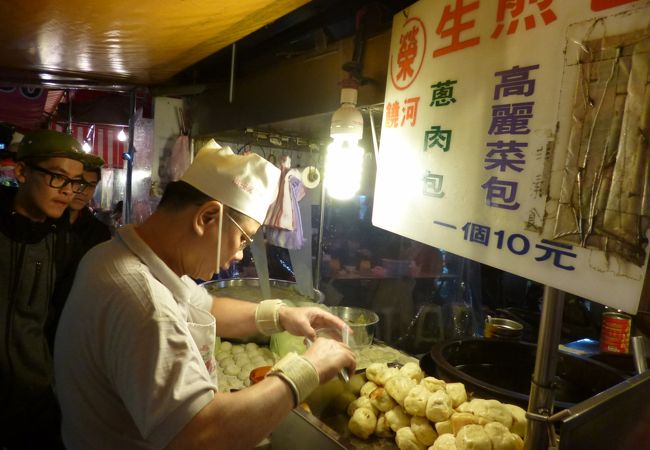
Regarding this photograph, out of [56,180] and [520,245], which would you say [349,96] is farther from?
[56,180]

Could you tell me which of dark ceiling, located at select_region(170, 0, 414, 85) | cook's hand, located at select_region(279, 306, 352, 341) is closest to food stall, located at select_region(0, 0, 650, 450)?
dark ceiling, located at select_region(170, 0, 414, 85)

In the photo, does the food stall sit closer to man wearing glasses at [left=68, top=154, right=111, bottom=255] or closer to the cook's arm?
the cook's arm

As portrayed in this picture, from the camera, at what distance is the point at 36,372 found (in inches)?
109

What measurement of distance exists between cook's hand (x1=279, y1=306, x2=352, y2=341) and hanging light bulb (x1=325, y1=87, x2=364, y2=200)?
78 cm

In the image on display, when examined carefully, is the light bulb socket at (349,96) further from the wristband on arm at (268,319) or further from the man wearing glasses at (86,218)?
the man wearing glasses at (86,218)

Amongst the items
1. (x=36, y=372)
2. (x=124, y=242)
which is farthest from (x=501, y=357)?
(x=36, y=372)

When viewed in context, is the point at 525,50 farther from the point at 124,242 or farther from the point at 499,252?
the point at 124,242

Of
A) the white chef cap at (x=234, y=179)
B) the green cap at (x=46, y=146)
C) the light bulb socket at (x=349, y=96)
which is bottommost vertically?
the white chef cap at (x=234, y=179)

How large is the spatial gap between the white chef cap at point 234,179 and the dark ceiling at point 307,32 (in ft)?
3.63

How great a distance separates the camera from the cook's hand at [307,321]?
2.41m

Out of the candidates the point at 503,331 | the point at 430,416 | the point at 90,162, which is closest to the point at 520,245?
the point at 430,416

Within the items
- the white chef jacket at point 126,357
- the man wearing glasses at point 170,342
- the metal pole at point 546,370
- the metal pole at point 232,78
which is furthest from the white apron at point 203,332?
the metal pole at point 232,78

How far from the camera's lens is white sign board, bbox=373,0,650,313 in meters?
1.06

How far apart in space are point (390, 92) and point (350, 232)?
5.95 metres
